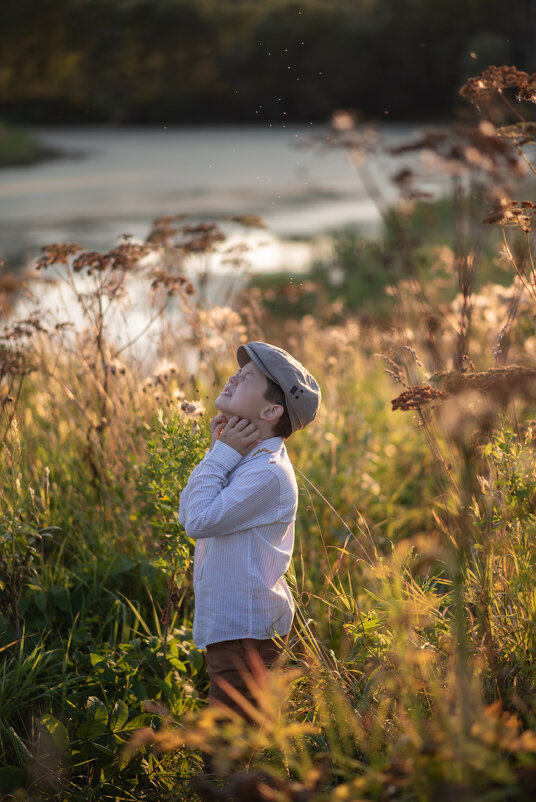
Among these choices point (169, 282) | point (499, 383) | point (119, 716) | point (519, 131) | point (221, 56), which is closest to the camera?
point (499, 383)

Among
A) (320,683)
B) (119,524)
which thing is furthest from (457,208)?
(119,524)

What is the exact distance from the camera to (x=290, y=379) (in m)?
2.28

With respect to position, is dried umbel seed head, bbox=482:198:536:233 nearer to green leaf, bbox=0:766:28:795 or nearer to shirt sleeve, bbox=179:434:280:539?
shirt sleeve, bbox=179:434:280:539

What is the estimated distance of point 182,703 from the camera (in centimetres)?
262

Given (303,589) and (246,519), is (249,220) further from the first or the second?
(246,519)

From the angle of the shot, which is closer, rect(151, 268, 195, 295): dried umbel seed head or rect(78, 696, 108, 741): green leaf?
rect(78, 696, 108, 741): green leaf

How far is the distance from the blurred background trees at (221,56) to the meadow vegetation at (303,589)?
28.4 metres

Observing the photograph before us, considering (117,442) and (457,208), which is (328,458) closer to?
(117,442)

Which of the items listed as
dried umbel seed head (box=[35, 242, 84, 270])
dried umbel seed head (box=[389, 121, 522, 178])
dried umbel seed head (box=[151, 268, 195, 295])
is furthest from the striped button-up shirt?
dried umbel seed head (box=[35, 242, 84, 270])

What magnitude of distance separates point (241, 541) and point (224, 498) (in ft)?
0.53

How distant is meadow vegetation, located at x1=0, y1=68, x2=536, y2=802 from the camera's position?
5.32 feet

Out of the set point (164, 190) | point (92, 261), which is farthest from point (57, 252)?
point (164, 190)

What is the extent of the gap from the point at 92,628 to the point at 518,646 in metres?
1.57

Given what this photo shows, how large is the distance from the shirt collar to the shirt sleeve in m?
0.03
